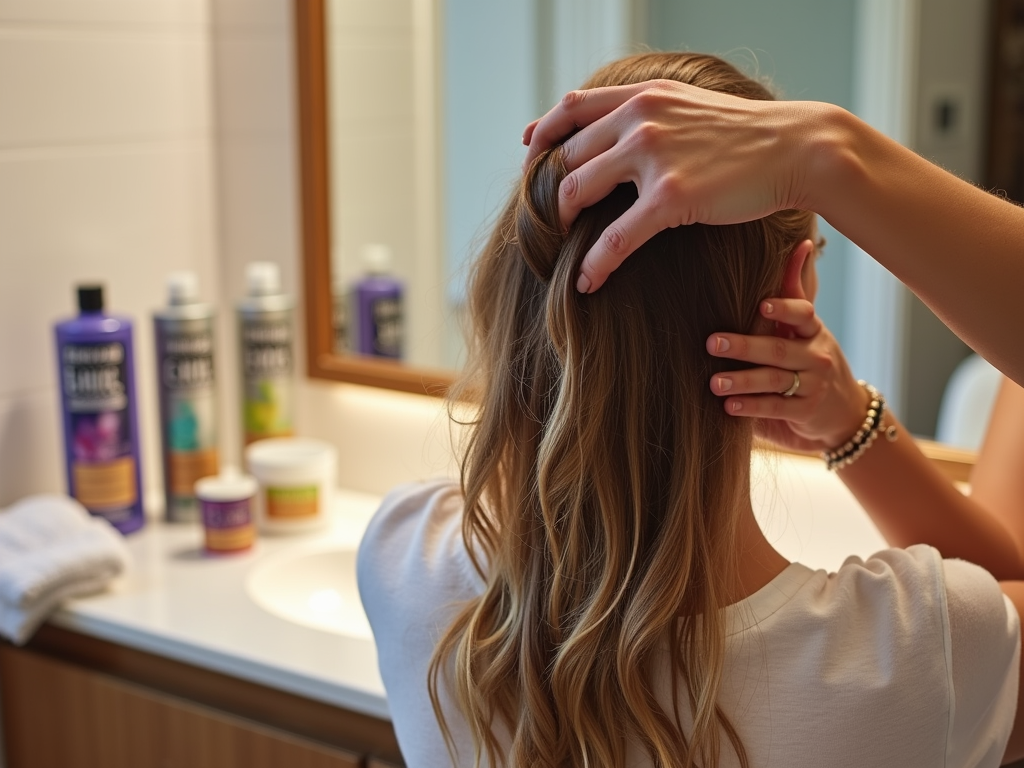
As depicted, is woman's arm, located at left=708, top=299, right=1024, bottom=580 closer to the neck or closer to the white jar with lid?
the neck

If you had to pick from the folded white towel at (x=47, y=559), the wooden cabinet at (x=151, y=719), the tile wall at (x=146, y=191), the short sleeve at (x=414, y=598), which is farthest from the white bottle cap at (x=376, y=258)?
the short sleeve at (x=414, y=598)

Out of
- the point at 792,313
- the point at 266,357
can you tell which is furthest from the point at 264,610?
the point at 792,313

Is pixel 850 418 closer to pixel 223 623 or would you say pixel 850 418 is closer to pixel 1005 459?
pixel 1005 459

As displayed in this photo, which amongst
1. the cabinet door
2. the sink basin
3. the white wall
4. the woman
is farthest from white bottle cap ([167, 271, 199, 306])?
the woman

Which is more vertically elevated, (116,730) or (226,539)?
(226,539)

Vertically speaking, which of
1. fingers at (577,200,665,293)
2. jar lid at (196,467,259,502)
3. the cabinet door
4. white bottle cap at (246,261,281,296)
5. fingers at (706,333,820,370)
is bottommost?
the cabinet door

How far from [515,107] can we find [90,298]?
55 cm

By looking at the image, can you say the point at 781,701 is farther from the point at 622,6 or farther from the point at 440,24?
the point at 440,24

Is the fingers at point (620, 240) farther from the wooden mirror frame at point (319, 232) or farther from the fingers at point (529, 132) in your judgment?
the wooden mirror frame at point (319, 232)

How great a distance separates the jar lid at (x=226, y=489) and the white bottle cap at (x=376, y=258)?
32 cm

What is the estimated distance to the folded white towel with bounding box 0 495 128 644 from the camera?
1227 millimetres

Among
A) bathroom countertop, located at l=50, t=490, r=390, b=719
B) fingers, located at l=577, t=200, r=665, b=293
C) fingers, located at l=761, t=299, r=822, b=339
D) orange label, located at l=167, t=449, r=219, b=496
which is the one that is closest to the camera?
fingers, located at l=577, t=200, r=665, b=293

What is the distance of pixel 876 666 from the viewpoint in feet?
2.31

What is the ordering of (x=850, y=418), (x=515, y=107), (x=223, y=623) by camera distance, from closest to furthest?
(x=850, y=418) < (x=223, y=623) < (x=515, y=107)
